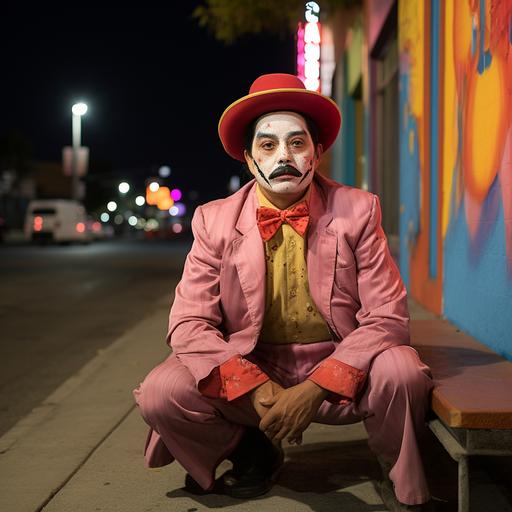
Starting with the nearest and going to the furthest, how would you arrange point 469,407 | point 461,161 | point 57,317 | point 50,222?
point 469,407 < point 461,161 < point 57,317 < point 50,222

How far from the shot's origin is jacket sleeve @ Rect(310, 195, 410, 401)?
9.81ft

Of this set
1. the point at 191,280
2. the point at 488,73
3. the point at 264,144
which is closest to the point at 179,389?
the point at 191,280

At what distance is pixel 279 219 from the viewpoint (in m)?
3.36

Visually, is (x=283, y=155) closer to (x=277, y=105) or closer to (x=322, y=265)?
(x=277, y=105)

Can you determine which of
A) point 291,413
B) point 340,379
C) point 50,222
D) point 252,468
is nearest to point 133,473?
point 252,468

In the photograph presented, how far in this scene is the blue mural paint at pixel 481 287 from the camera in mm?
3914

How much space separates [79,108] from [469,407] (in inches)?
1779

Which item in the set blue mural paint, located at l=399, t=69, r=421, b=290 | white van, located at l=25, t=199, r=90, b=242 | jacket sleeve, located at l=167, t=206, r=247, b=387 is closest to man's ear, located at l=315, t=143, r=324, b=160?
jacket sleeve, located at l=167, t=206, r=247, b=387

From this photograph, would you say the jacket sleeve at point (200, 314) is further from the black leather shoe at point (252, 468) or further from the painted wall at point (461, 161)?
the painted wall at point (461, 161)

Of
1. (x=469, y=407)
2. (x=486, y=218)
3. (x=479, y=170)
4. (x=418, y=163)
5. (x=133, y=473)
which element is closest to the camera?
(x=469, y=407)

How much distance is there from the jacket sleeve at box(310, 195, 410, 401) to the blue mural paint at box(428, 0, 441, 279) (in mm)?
3104

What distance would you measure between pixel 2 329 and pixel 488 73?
6.77 metres

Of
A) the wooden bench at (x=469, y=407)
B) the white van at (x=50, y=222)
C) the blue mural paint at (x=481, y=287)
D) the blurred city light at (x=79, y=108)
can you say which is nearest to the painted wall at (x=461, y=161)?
the blue mural paint at (x=481, y=287)

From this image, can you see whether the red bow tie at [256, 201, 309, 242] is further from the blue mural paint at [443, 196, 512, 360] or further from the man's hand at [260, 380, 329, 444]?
the blue mural paint at [443, 196, 512, 360]
